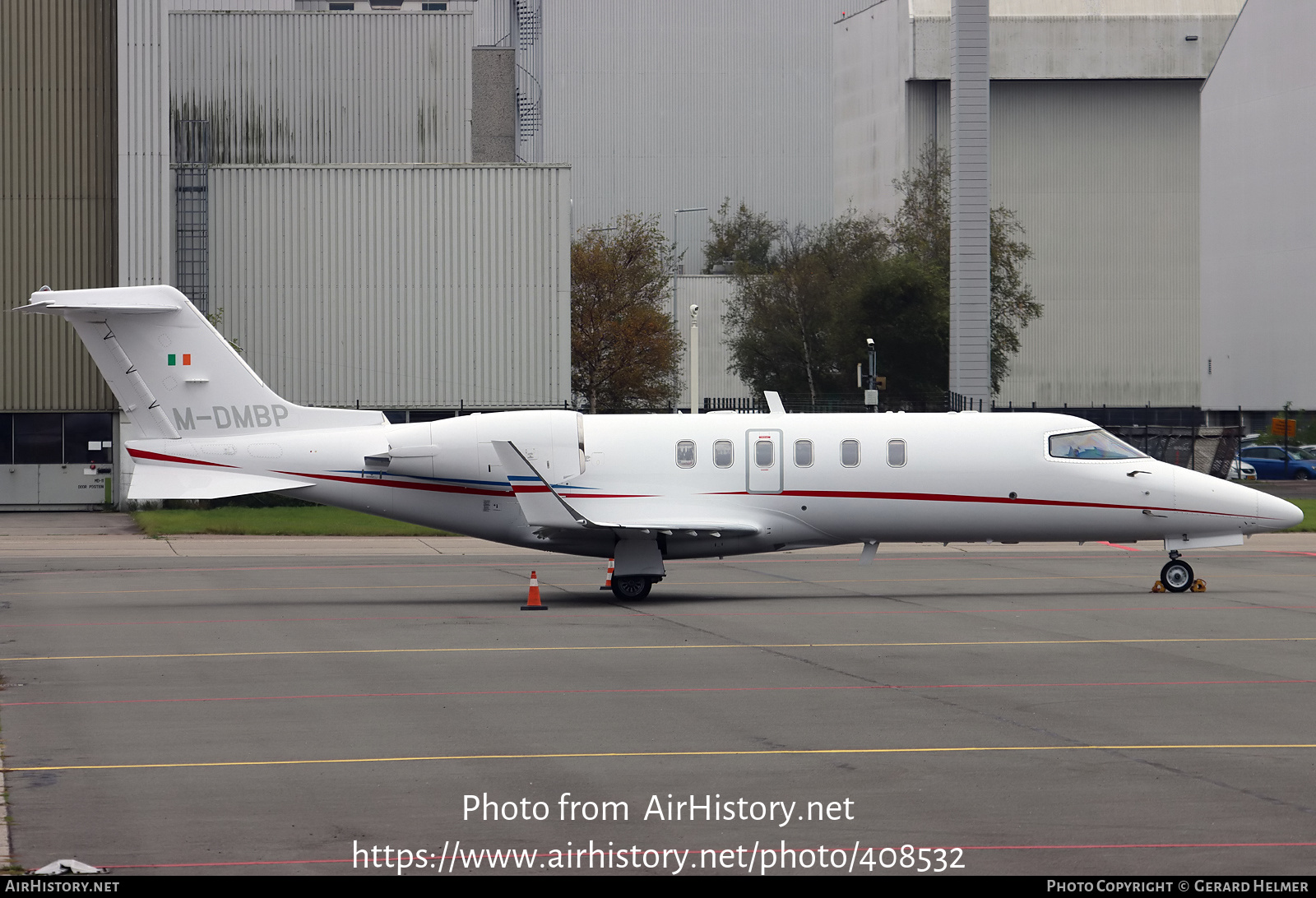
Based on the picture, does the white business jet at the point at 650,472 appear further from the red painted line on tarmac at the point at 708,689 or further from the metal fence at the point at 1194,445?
the metal fence at the point at 1194,445

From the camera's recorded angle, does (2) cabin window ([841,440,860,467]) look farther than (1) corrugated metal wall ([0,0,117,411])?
No

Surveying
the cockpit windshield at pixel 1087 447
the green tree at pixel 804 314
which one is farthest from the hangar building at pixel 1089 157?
the cockpit windshield at pixel 1087 447

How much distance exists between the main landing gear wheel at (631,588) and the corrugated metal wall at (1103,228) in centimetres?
5598

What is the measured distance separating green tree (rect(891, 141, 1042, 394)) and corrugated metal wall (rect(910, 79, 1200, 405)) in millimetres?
2106

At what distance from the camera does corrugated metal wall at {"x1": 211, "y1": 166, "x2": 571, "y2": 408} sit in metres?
45.2

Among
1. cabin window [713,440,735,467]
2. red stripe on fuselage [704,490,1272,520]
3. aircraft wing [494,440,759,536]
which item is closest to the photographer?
aircraft wing [494,440,759,536]

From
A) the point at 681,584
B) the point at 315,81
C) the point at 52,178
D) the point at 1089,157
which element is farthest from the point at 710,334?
the point at 681,584

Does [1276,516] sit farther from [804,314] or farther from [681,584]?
[804,314]

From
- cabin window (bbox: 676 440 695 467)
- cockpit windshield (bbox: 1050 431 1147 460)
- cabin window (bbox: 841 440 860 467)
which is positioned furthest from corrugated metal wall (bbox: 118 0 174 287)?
cockpit windshield (bbox: 1050 431 1147 460)

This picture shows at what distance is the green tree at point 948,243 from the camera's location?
64500 mm

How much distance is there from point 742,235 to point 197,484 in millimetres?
63345

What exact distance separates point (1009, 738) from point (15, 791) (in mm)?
7118

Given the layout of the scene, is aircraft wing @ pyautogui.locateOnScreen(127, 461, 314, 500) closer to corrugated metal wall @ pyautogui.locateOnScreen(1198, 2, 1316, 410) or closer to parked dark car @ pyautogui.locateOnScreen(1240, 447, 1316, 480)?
parked dark car @ pyautogui.locateOnScreen(1240, 447, 1316, 480)

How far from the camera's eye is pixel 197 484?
21.2 metres
